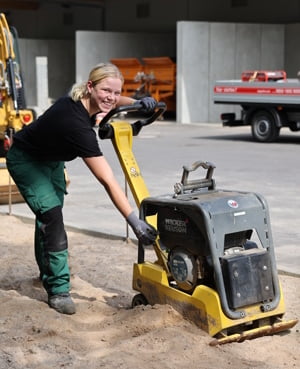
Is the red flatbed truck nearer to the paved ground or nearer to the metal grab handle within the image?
the paved ground

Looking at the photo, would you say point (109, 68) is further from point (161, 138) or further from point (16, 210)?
point (161, 138)

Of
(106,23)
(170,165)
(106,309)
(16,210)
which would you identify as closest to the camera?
(106,309)

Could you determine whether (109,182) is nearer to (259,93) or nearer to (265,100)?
(265,100)

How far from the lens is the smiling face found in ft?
16.8

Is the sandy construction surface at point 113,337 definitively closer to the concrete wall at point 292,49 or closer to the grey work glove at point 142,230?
the grey work glove at point 142,230

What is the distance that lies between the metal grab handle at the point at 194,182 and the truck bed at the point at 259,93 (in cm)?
1289

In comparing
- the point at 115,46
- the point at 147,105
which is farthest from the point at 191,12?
the point at 147,105

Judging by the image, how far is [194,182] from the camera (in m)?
5.13

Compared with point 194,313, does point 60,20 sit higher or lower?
higher

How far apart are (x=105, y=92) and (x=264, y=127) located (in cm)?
→ 1404

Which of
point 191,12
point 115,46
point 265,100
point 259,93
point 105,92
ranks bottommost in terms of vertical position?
point 265,100

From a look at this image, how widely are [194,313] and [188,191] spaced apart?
0.76 metres

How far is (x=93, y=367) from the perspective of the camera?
4.45m

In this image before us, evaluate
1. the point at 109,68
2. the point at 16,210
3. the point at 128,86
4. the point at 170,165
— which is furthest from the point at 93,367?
the point at 128,86
